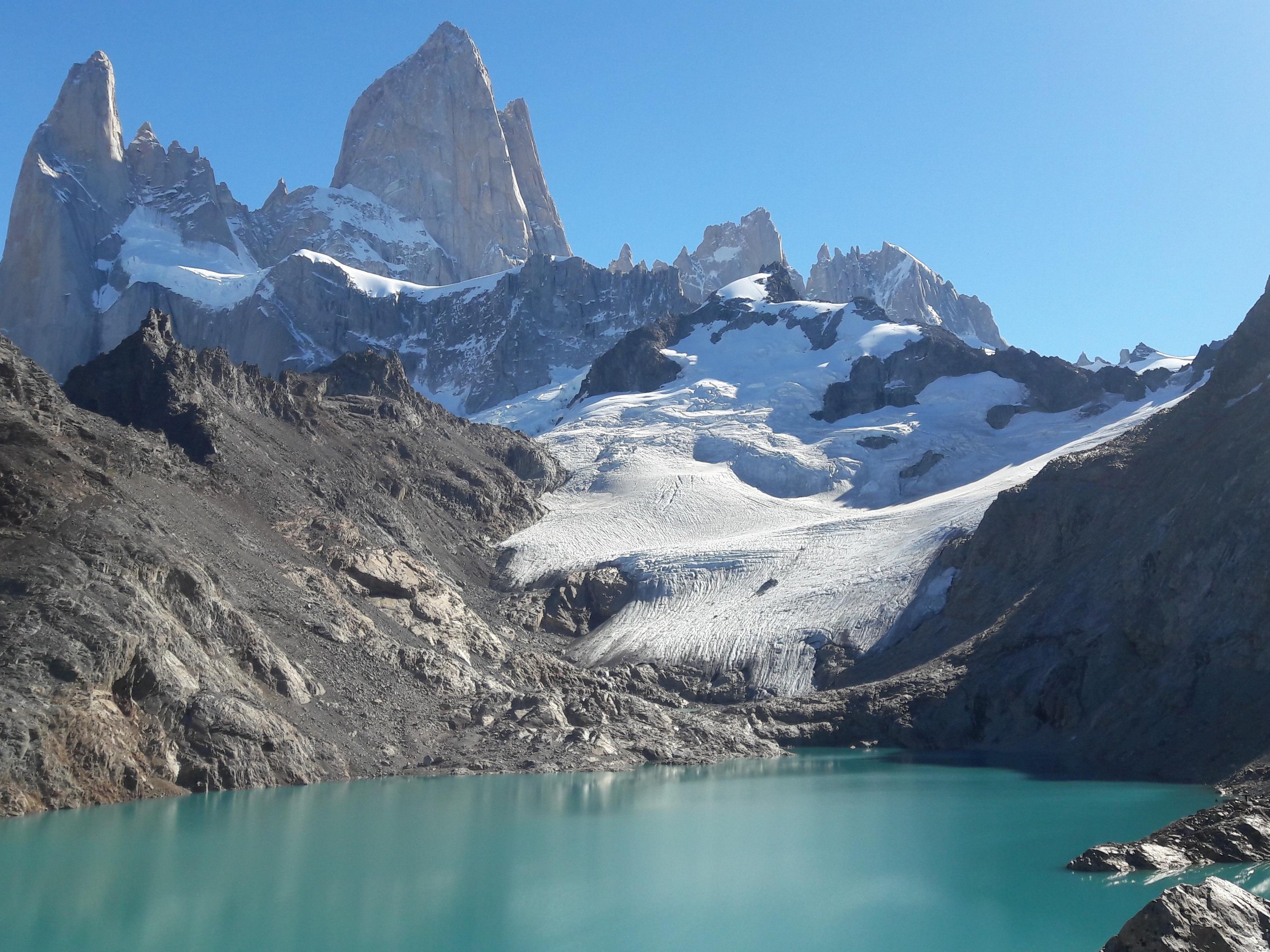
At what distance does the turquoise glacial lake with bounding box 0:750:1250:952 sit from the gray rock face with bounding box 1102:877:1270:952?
5208 millimetres

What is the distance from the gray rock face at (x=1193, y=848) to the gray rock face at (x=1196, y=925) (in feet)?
34.5

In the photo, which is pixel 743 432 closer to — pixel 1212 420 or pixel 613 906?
pixel 1212 420

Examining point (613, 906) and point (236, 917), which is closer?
point (236, 917)

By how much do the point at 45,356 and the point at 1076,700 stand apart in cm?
13827

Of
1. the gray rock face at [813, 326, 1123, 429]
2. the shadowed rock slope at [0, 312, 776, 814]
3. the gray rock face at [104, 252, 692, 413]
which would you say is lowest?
the shadowed rock slope at [0, 312, 776, 814]

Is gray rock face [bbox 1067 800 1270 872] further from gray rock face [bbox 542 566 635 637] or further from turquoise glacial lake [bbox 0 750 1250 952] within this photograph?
gray rock face [bbox 542 566 635 637]

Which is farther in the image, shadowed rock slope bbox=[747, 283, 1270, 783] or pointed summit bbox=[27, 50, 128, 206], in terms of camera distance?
pointed summit bbox=[27, 50, 128, 206]

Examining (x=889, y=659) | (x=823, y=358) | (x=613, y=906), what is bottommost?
(x=613, y=906)

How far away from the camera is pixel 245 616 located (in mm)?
44750

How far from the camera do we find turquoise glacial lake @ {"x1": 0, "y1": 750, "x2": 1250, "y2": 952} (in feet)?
72.2

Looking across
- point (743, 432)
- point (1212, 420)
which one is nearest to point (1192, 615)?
point (1212, 420)

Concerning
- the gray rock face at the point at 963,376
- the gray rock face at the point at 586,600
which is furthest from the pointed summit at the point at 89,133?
the gray rock face at the point at 586,600

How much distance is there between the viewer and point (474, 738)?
49500mm

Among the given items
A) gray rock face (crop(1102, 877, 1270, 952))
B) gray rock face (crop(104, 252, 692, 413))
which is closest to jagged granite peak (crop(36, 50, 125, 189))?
gray rock face (crop(104, 252, 692, 413))
